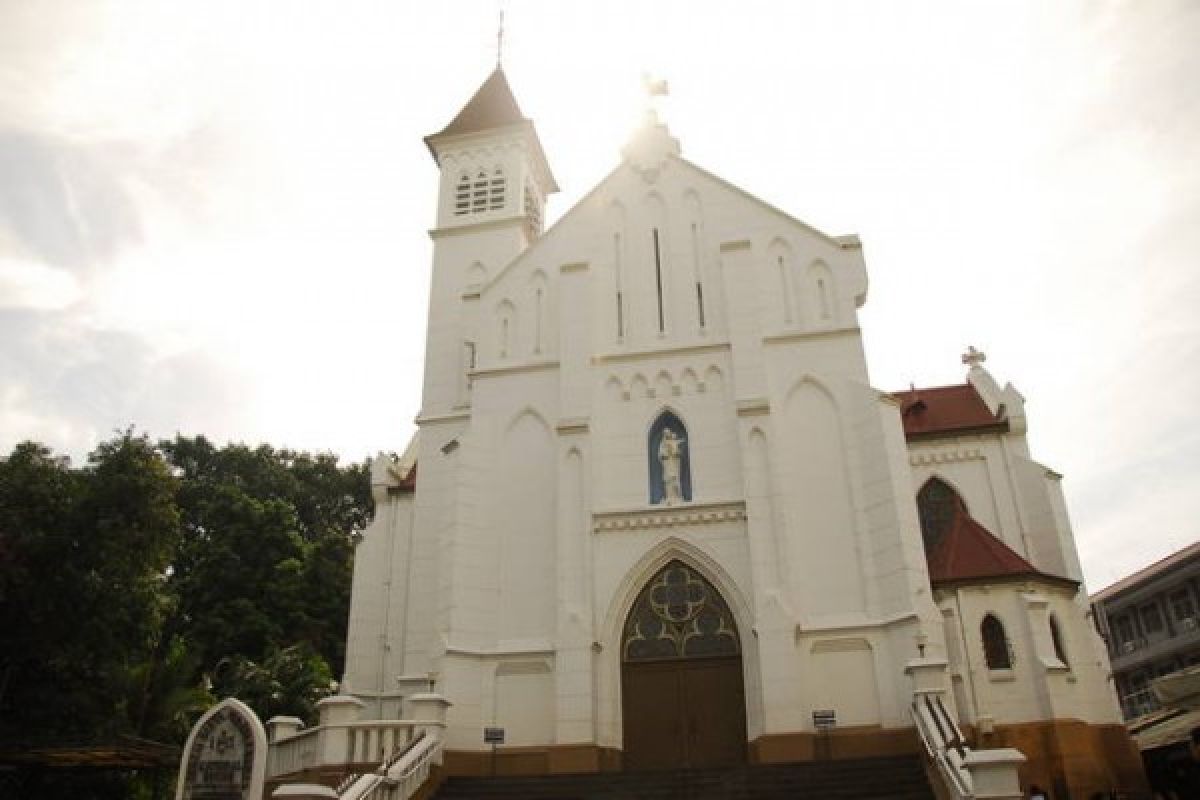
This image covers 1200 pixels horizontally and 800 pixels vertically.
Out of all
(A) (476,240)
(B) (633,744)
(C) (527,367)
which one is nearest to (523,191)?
(A) (476,240)

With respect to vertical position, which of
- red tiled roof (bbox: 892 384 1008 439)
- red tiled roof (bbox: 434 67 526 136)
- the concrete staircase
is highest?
red tiled roof (bbox: 434 67 526 136)

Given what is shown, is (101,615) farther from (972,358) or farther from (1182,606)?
(1182,606)

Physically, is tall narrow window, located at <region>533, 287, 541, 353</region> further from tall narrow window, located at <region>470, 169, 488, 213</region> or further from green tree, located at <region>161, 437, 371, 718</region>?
green tree, located at <region>161, 437, 371, 718</region>

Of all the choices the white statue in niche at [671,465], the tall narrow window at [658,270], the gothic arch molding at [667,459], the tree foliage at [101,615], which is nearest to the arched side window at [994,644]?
the gothic arch molding at [667,459]

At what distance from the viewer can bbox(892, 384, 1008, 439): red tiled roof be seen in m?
24.2

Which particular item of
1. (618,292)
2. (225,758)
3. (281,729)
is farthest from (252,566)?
(225,758)

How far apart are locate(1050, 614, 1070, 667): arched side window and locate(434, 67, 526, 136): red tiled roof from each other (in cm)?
2018

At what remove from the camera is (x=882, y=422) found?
18625mm

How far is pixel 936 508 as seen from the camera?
78.7 feet

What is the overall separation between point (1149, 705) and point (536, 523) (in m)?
33.0

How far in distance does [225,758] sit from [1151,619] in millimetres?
39817

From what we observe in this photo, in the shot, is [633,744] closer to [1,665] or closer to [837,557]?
[837,557]

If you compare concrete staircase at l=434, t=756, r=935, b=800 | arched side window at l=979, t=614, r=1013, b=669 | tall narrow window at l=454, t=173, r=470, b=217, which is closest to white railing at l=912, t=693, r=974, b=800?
concrete staircase at l=434, t=756, r=935, b=800

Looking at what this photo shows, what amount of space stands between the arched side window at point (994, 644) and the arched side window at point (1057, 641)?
0.99 metres
